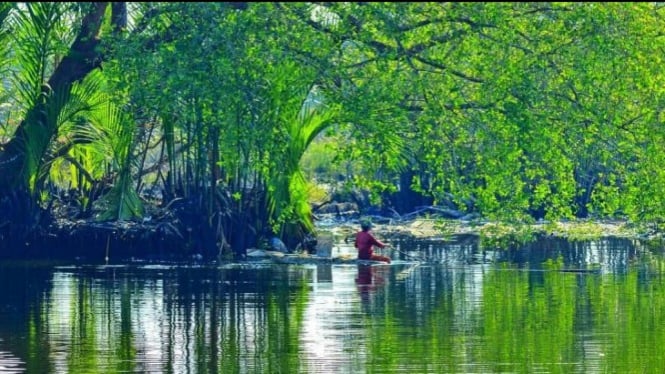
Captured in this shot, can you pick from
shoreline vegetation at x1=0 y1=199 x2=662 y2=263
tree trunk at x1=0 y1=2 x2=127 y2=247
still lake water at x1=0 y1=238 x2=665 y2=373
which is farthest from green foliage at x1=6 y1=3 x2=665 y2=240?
shoreline vegetation at x1=0 y1=199 x2=662 y2=263

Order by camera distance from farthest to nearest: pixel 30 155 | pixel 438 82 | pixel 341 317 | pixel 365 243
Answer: pixel 30 155 → pixel 365 243 → pixel 438 82 → pixel 341 317

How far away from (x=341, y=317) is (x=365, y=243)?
10.4m

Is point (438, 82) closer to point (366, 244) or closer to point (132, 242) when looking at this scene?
point (366, 244)

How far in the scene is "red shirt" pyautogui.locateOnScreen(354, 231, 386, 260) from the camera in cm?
3412

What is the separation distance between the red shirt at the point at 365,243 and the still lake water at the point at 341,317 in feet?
2.07

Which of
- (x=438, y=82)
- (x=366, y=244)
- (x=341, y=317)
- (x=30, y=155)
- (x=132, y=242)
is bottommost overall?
(x=341, y=317)

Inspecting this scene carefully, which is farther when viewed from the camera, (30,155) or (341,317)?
(30,155)

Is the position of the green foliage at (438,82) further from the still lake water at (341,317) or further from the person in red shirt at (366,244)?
the person in red shirt at (366,244)

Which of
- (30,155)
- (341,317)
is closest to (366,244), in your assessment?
(30,155)

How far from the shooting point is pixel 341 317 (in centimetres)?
2395

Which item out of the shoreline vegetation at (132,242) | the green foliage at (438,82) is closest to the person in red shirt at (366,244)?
the shoreline vegetation at (132,242)

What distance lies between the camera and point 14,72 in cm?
3656

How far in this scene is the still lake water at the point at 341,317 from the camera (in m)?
19.2

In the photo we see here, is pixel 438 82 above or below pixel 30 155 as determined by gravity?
above
